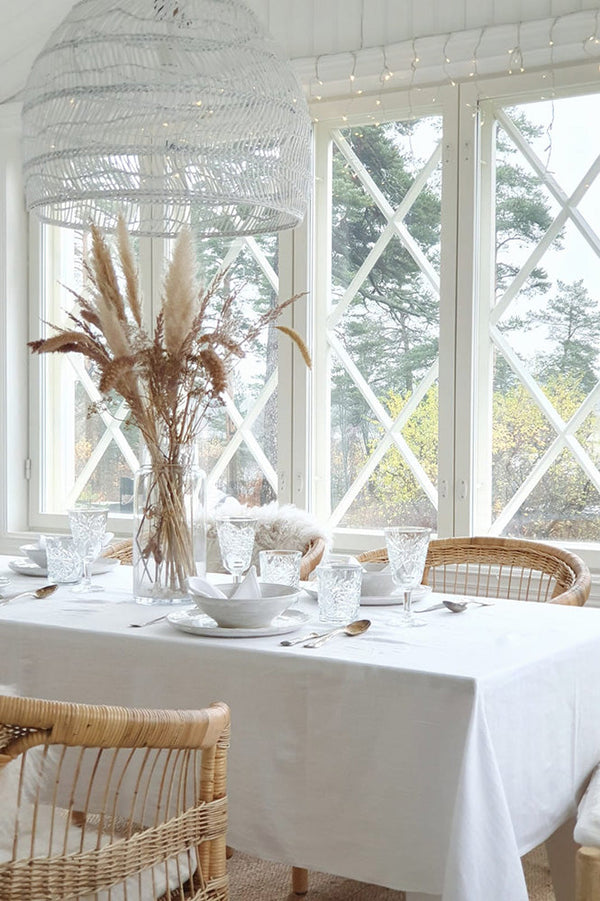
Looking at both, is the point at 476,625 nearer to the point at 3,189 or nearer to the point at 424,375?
the point at 424,375

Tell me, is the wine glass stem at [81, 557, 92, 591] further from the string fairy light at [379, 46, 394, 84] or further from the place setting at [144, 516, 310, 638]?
the string fairy light at [379, 46, 394, 84]

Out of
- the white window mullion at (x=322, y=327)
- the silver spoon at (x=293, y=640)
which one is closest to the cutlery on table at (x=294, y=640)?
the silver spoon at (x=293, y=640)

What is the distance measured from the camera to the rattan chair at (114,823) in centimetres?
124

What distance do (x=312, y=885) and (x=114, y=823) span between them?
1.30 metres

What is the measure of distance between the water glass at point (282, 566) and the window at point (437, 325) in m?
1.32

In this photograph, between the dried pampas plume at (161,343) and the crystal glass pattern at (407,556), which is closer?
the crystal glass pattern at (407,556)

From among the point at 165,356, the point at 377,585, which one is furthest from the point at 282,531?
the point at 165,356

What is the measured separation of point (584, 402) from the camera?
128 inches

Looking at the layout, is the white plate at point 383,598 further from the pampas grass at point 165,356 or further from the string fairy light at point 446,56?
the string fairy light at point 446,56

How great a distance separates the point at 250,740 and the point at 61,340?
0.90m

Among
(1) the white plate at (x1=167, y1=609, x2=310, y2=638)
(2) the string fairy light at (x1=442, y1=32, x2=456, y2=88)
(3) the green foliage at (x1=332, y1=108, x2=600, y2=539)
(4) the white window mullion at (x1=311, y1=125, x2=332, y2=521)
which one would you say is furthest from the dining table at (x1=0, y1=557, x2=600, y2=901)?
(2) the string fairy light at (x1=442, y1=32, x2=456, y2=88)

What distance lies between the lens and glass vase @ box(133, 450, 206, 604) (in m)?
2.21

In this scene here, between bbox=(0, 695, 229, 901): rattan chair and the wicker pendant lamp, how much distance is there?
1.22 m

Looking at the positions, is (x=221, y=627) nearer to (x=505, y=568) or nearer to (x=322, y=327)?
(x=505, y=568)
